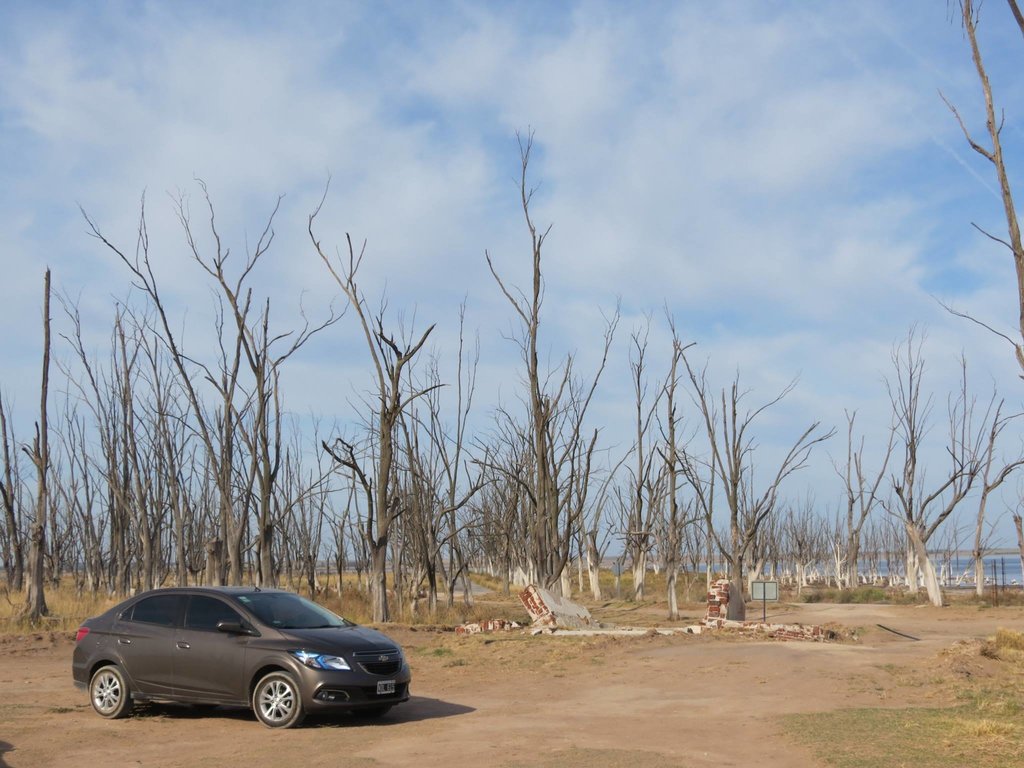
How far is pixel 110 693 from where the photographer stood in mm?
12102

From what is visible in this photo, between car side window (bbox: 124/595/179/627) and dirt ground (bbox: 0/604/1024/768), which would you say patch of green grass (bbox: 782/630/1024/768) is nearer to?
dirt ground (bbox: 0/604/1024/768)

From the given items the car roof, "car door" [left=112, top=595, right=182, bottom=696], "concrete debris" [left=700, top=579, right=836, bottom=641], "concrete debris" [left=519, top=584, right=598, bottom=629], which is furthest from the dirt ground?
"concrete debris" [left=519, top=584, right=598, bottom=629]

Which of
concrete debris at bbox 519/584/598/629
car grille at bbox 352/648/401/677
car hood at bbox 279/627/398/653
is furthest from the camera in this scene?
concrete debris at bbox 519/584/598/629

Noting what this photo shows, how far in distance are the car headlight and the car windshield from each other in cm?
62

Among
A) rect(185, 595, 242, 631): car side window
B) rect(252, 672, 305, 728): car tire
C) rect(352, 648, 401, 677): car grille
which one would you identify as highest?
rect(185, 595, 242, 631): car side window

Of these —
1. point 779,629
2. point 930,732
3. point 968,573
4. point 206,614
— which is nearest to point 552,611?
point 779,629

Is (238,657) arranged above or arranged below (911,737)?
above

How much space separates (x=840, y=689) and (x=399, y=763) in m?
7.65

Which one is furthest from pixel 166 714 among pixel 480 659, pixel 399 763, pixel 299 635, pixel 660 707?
pixel 480 659

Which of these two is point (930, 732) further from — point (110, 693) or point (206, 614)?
point (110, 693)

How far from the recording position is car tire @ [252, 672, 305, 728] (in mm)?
11172

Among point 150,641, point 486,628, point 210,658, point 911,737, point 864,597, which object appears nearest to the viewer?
point 911,737

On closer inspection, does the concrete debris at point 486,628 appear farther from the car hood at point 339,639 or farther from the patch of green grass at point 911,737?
the patch of green grass at point 911,737

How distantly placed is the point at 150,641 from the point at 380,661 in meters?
2.74
